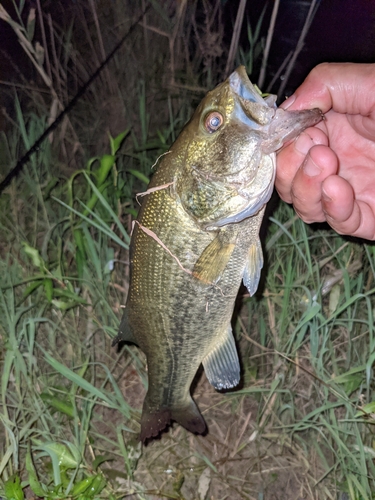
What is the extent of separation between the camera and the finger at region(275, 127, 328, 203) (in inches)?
67.2

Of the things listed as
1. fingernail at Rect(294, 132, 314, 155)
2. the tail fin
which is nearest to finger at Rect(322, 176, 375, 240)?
fingernail at Rect(294, 132, 314, 155)

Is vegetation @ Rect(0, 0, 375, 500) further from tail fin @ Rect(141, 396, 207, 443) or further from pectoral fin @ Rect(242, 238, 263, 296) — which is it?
pectoral fin @ Rect(242, 238, 263, 296)

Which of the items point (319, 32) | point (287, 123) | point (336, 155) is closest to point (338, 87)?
point (336, 155)

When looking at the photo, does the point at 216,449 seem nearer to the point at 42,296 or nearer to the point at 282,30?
the point at 42,296

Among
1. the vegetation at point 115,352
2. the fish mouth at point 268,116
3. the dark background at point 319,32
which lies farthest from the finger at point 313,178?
Answer: the dark background at point 319,32

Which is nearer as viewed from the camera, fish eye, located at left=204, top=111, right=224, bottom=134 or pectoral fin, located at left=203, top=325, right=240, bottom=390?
fish eye, located at left=204, top=111, right=224, bottom=134

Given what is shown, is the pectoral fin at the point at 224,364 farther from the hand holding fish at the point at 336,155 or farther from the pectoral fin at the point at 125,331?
the hand holding fish at the point at 336,155

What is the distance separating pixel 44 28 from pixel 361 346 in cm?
288

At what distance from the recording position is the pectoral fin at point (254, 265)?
1.72 m

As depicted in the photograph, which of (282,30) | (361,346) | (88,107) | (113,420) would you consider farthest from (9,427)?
(282,30)

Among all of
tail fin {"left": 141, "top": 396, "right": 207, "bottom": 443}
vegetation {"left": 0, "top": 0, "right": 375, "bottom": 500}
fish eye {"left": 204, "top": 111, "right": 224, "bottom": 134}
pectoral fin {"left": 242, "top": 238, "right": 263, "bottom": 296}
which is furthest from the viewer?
vegetation {"left": 0, "top": 0, "right": 375, "bottom": 500}

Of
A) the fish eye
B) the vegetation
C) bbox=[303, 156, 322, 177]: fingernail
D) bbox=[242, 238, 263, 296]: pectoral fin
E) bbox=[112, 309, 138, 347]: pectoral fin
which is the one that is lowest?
the vegetation

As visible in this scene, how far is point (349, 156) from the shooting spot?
208cm

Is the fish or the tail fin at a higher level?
the fish
